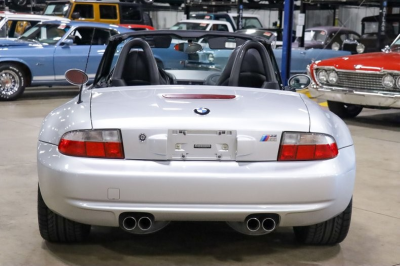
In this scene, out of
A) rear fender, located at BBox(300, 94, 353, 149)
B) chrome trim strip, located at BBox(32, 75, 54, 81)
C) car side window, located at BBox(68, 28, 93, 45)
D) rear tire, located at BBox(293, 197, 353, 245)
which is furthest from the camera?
car side window, located at BBox(68, 28, 93, 45)

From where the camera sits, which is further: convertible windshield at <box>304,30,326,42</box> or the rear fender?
convertible windshield at <box>304,30,326,42</box>

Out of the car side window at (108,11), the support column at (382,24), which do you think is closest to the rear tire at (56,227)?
the support column at (382,24)

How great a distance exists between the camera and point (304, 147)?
3.57 metres

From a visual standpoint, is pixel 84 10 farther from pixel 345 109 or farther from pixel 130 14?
pixel 345 109

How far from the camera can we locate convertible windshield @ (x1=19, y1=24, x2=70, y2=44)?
12652 millimetres

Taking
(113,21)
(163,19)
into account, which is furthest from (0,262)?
(163,19)

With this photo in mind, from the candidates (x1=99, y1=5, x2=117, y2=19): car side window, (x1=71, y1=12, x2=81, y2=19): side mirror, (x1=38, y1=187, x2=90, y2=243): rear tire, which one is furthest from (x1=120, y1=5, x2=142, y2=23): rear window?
(x1=38, y1=187, x2=90, y2=243): rear tire

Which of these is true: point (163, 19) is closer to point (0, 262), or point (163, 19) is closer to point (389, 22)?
point (389, 22)

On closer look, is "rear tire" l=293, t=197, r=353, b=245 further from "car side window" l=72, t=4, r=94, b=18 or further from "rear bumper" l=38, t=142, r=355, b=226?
"car side window" l=72, t=4, r=94, b=18

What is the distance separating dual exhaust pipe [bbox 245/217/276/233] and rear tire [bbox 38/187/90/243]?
0.99 meters

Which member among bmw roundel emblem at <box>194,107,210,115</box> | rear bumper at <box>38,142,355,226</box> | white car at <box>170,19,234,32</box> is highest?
bmw roundel emblem at <box>194,107,210,115</box>

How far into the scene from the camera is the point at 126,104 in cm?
375

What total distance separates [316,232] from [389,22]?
14.8 m

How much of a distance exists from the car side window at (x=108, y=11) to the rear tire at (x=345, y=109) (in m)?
9.74
